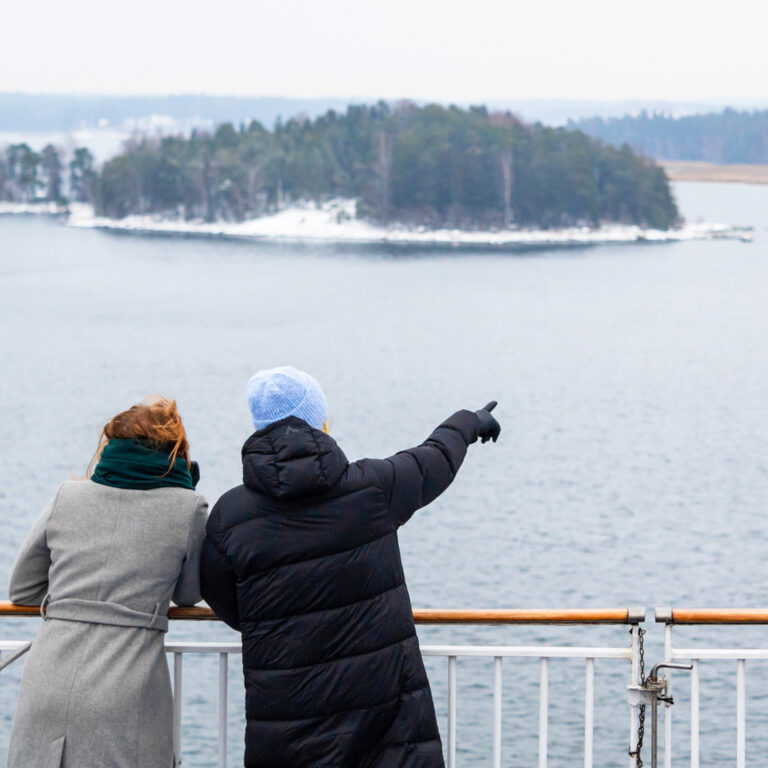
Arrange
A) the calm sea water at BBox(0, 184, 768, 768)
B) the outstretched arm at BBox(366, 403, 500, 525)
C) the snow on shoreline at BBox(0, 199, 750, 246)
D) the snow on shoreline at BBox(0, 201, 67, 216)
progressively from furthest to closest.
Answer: the snow on shoreline at BBox(0, 201, 67, 216) < the snow on shoreline at BBox(0, 199, 750, 246) < the calm sea water at BBox(0, 184, 768, 768) < the outstretched arm at BBox(366, 403, 500, 525)

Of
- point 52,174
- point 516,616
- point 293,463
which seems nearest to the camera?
point 293,463

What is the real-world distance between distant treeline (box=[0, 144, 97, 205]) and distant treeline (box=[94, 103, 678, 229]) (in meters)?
10.4

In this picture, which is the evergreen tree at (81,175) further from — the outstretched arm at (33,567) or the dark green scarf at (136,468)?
the dark green scarf at (136,468)

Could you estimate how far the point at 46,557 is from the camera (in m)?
2.55

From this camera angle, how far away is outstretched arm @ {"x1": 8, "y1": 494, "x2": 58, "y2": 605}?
249cm

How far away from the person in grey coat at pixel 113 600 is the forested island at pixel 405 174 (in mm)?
112660

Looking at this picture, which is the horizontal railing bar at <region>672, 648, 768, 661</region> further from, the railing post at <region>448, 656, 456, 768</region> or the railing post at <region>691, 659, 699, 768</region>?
the railing post at <region>448, 656, 456, 768</region>

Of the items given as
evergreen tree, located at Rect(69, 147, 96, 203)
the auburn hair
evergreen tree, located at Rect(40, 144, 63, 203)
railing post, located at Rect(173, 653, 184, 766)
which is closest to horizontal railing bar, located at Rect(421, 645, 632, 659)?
railing post, located at Rect(173, 653, 184, 766)

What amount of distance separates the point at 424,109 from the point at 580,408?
91554mm

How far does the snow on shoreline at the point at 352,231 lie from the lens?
110 meters

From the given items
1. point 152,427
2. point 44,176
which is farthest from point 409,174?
point 152,427

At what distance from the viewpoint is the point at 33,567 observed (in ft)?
8.41

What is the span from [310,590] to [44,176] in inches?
5789

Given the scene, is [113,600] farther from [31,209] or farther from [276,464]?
[31,209]
